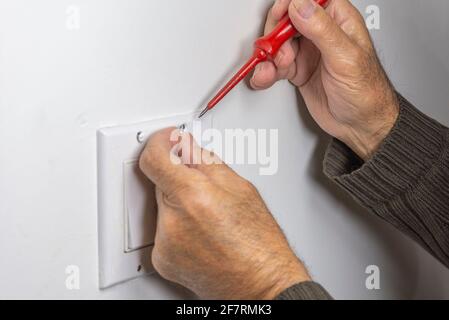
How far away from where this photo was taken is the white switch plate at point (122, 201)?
0.47 meters

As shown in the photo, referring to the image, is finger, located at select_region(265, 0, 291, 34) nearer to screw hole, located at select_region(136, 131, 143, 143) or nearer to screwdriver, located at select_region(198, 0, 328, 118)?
screwdriver, located at select_region(198, 0, 328, 118)

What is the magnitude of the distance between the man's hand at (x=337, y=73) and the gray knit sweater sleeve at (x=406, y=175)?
16 mm

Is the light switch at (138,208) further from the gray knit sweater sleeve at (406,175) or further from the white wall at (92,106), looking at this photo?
the gray knit sweater sleeve at (406,175)

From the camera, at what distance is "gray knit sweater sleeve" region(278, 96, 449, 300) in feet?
2.02

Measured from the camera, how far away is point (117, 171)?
48 cm

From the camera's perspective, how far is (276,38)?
1.72ft

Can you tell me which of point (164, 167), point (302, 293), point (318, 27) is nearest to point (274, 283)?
point (302, 293)

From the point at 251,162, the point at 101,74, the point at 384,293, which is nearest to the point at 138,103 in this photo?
the point at 101,74

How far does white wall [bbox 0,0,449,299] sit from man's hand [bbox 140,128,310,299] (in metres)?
0.05

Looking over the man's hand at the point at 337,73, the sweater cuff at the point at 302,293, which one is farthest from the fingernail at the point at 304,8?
the sweater cuff at the point at 302,293

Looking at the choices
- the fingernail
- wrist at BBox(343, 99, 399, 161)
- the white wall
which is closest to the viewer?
the white wall

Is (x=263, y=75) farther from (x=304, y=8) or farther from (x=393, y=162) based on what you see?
(x=393, y=162)

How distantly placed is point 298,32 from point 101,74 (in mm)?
197

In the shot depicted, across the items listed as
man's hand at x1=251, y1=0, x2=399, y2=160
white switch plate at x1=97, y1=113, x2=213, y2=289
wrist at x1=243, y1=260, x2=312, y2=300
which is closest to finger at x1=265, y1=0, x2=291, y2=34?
man's hand at x1=251, y1=0, x2=399, y2=160
